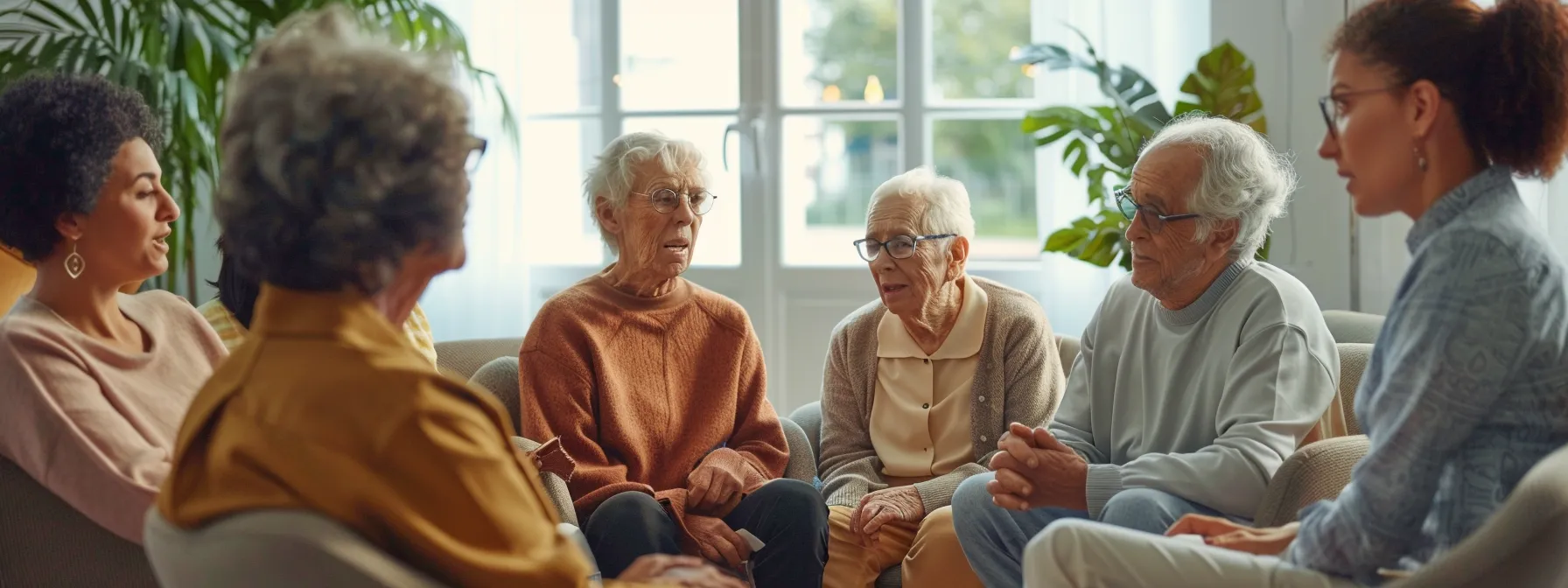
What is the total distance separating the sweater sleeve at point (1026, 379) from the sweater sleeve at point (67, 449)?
4.66 feet

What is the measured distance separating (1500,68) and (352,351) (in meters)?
1.29

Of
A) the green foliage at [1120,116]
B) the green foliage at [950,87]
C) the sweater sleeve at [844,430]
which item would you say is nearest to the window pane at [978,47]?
the green foliage at [950,87]

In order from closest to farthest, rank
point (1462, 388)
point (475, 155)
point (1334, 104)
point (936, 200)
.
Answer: point (475, 155) < point (1462, 388) < point (1334, 104) < point (936, 200)

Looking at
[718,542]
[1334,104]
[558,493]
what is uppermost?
[1334,104]

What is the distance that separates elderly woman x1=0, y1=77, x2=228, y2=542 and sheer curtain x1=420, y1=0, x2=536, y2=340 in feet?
7.72

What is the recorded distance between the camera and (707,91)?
4.46 m

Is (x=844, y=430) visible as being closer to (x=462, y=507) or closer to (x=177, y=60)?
(x=462, y=507)

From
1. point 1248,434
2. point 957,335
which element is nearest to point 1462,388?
point 1248,434

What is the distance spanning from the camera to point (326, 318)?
3.77 feet

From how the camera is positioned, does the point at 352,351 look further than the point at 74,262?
No

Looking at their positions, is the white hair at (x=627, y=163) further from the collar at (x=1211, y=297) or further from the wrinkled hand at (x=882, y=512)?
the collar at (x=1211, y=297)

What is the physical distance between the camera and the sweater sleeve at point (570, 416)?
2508 millimetres

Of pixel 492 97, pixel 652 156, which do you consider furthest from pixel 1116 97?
pixel 492 97

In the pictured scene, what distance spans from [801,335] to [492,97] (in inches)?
52.2
